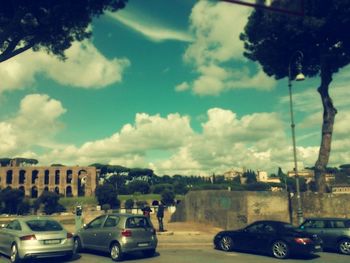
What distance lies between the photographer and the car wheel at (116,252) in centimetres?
1216

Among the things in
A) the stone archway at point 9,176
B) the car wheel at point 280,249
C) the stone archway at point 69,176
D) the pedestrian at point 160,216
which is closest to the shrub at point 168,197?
the stone archway at point 69,176

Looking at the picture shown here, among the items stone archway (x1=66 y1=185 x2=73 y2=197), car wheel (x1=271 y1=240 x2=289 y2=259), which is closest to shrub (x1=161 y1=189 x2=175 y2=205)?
stone archway (x1=66 y1=185 x2=73 y2=197)

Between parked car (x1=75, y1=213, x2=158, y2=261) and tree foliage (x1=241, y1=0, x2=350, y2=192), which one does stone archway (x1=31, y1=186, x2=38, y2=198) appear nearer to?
tree foliage (x1=241, y1=0, x2=350, y2=192)

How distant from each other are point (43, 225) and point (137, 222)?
9.88 feet

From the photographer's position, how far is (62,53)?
2220 cm

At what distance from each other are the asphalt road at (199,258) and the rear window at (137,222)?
1.10 m

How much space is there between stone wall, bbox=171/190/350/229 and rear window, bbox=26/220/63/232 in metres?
11.9

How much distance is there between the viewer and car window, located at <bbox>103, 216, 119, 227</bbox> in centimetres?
1275

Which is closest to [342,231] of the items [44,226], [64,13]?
[44,226]

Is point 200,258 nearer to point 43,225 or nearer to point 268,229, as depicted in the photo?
point 268,229

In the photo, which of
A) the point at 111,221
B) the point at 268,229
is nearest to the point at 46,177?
the point at 111,221

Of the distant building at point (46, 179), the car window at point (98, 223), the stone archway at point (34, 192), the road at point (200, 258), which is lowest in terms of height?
the road at point (200, 258)

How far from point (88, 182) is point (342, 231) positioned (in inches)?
4554

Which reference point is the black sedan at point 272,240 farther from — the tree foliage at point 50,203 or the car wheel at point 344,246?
the tree foliage at point 50,203
